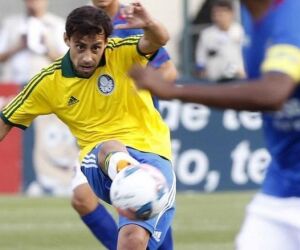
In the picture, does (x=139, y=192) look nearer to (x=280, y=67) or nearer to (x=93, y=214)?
(x=280, y=67)

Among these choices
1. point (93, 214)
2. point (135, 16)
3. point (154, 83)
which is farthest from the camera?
point (93, 214)

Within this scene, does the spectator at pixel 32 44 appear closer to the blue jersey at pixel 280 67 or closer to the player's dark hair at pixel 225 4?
the player's dark hair at pixel 225 4

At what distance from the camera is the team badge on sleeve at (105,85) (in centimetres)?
740

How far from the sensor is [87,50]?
7.19m

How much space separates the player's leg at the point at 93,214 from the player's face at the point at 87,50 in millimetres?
1582

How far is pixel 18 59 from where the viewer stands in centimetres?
1585

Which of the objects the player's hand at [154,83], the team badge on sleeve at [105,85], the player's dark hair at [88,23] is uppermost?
the player's hand at [154,83]

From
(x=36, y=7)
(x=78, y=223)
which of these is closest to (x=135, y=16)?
(x=78, y=223)

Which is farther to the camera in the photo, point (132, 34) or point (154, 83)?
point (132, 34)

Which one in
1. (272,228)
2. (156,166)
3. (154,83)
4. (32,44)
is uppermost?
(154,83)

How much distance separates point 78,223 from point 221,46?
16.6ft

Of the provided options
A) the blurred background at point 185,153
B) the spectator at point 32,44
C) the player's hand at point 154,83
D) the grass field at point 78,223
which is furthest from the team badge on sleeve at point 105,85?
the spectator at point 32,44

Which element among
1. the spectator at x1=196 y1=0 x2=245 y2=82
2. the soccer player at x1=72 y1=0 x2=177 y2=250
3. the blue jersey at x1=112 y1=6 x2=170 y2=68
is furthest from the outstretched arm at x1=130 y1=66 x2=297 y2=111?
the spectator at x1=196 y1=0 x2=245 y2=82

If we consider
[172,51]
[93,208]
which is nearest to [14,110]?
[93,208]
